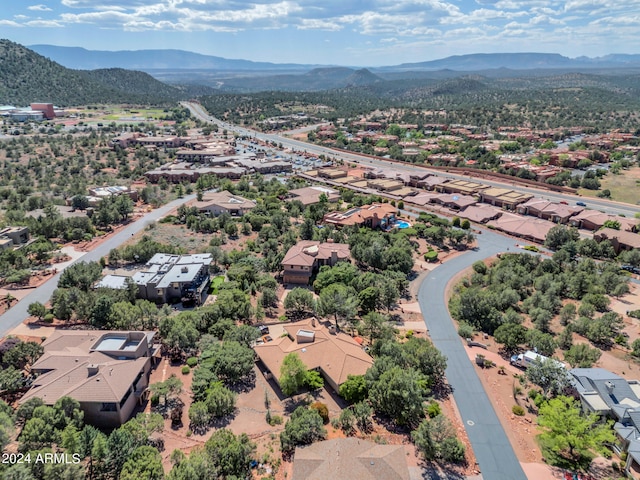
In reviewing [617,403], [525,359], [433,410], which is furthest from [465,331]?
[617,403]

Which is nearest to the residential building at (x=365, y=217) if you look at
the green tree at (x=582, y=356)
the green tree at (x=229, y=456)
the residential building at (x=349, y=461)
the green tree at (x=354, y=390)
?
the green tree at (x=582, y=356)

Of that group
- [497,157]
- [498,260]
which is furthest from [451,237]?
[497,157]

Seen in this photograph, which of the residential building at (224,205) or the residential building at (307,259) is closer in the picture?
the residential building at (307,259)

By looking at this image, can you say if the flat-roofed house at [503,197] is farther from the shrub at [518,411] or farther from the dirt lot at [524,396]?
the shrub at [518,411]

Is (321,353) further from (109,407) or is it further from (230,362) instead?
(109,407)

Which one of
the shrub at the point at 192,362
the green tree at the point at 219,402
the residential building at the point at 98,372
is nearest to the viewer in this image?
A: the residential building at the point at 98,372

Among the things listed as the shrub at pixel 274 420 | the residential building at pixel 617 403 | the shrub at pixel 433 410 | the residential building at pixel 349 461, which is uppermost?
the residential building at pixel 349 461

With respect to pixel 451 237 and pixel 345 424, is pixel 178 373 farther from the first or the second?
pixel 451 237
